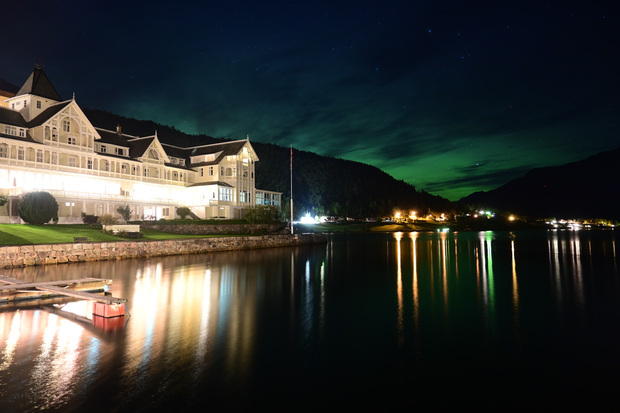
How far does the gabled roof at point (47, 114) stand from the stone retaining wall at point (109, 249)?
25945 mm

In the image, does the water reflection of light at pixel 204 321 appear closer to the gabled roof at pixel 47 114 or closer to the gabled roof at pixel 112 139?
the gabled roof at pixel 47 114

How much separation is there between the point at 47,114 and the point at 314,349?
54.9m

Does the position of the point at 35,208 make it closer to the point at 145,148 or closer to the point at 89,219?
the point at 89,219

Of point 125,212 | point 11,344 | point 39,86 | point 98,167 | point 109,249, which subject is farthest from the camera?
point 98,167

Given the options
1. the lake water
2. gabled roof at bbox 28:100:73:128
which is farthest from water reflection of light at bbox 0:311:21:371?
gabled roof at bbox 28:100:73:128

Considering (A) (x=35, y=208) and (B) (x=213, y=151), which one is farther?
(B) (x=213, y=151)

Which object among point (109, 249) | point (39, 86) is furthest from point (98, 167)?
point (109, 249)

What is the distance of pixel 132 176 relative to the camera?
59.1m

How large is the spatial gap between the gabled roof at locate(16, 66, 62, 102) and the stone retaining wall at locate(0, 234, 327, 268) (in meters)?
32.9

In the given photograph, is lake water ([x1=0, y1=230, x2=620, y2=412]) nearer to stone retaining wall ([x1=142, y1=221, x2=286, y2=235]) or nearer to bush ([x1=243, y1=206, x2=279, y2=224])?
stone retaining wall ([x1=142, y1=221, x2=286, y2=235])

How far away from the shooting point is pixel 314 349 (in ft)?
36.0

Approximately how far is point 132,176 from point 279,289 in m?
46.9

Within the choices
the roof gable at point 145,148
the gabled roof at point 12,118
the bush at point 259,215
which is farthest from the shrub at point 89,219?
the bush at point 259,215

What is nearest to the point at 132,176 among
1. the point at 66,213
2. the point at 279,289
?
the point at 66,213
